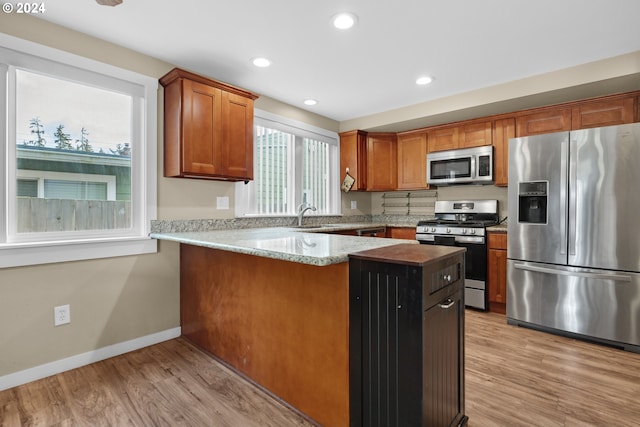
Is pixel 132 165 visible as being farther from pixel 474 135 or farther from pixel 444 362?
pixel 474 135

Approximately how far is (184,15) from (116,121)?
1.02m

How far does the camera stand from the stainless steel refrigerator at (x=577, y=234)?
2.53 meters

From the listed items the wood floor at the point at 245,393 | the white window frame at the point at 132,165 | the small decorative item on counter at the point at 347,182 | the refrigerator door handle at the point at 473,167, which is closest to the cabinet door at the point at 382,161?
the small decorative item on counter at the point at 347,182

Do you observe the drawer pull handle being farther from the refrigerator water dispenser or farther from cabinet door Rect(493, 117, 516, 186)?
cabinet door Rect(493, 117, 516, 186)

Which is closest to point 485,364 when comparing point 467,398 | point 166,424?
point 467,398

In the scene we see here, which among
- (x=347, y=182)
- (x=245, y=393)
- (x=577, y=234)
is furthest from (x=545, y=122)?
(x=245, y=393)

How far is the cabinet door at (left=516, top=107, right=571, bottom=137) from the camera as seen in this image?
3.21 m

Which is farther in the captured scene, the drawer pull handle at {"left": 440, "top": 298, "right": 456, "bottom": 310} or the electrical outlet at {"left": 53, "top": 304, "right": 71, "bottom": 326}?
the electrical outlet at {"left": 53, "top": 304, "right": 71, "bottom": 326}

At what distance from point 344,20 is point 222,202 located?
191cm

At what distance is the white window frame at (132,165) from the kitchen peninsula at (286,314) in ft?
1.54

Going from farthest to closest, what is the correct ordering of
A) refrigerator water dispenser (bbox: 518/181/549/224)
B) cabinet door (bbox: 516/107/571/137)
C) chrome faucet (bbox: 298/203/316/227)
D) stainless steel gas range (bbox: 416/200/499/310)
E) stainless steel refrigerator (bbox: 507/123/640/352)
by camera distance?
chrome faucet (bbox: 298/203/316/227)
stainless steel gas range (bbox: 416/200/499/310)
cabinet door (bbox: 516/107/571/137)
refrigerator water dispenser (bbox: 518/181/549/224)
stainless steel refrigerator (bbox: 507/123/640/352)

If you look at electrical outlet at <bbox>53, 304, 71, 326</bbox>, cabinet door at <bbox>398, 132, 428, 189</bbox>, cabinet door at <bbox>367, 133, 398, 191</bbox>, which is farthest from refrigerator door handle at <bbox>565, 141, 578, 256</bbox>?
electrical outlet at <bbox>53, 304, 71, 326</bbox>

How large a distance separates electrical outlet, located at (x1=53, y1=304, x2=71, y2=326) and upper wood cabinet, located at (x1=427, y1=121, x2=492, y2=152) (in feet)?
13.3

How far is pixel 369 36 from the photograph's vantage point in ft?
→ 7.71
